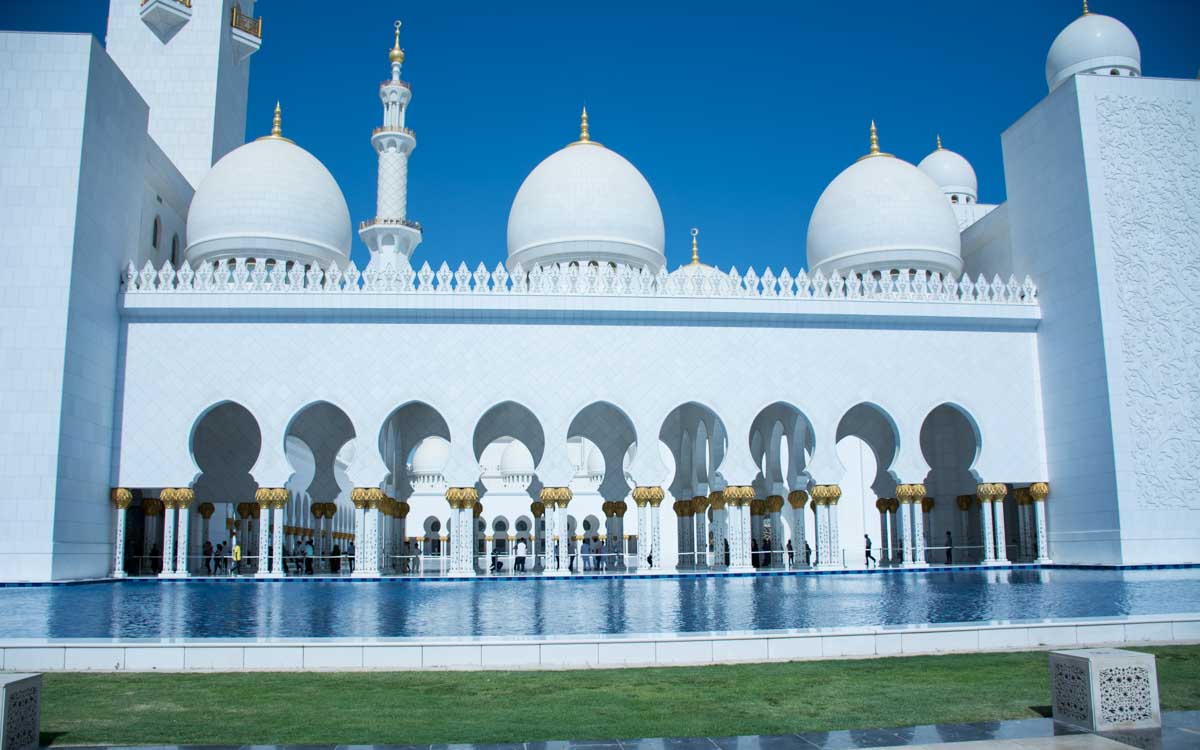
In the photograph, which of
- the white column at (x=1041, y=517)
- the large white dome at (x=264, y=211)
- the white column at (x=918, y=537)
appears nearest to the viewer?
the white column at (x=918, y=537)

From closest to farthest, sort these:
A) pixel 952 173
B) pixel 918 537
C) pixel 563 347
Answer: pixel 563 347
pixel 918 537
pixel 952 173

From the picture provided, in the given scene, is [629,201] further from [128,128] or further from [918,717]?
[918,717]

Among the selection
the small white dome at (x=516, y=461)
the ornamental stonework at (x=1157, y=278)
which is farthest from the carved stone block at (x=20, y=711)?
the small white dome at (x=516, y=461)

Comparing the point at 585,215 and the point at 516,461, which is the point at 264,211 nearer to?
the point at 585,215

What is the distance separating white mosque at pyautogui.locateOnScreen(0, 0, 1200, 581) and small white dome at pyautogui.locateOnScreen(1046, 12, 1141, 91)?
2.81 meters

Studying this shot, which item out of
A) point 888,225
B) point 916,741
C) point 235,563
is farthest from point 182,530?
point 916,741

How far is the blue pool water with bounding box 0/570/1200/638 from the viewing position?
6.51m

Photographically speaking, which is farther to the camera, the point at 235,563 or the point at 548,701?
the point at 235,563

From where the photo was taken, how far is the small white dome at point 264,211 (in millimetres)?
15805

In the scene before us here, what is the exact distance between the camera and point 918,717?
11.9ft

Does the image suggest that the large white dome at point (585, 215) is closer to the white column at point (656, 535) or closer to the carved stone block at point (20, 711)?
the white column at point (656, 535)

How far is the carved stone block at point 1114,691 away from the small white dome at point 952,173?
22104mm

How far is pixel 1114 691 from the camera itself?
340 cm

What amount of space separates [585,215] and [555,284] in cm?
230
